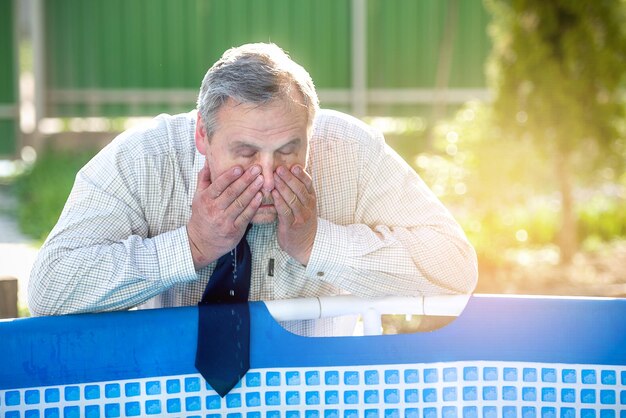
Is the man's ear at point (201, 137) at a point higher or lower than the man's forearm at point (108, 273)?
higher

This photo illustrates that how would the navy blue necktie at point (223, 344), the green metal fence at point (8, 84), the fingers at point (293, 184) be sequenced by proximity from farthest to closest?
the green metal fence at point (8, 84) < the fingers at point (293, 184) < the navy blue necktie at point (223, 344)

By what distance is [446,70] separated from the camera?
1037cm

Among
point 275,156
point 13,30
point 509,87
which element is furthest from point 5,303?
point 13,30

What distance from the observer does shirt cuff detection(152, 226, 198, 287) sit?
96.9 inches

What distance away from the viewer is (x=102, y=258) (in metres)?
2.50

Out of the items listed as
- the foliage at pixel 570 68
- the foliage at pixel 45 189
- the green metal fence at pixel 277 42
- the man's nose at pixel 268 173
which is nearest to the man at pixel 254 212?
the man's nose at pixel 268 173

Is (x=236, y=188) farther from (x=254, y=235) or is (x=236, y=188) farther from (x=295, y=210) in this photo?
(x=254, y=235)

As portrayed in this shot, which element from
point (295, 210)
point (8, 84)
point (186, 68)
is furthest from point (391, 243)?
point (8, 84)

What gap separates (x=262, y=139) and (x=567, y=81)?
382cm

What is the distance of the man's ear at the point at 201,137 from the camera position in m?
2.60

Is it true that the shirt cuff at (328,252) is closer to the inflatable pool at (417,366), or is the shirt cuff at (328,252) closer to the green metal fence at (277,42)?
the inflatable pool at (417,366)

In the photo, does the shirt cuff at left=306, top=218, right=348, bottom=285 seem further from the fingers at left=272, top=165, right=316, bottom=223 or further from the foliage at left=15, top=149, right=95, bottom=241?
the foliage at left=15, top=149, right=95, bottom=241

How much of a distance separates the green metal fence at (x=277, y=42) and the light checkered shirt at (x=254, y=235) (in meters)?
7.67

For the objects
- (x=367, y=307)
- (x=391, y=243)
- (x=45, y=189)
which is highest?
(x=391, y=243)
